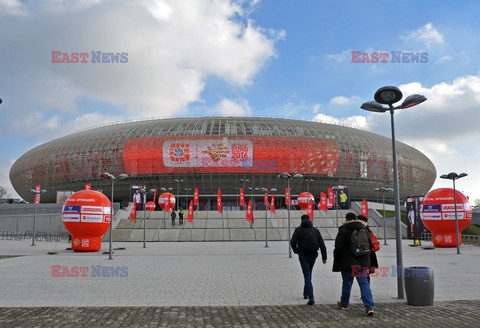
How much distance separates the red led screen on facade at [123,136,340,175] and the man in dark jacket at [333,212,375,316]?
6477cm

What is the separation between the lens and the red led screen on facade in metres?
73.7

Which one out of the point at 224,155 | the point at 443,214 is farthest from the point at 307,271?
the point at 224,155

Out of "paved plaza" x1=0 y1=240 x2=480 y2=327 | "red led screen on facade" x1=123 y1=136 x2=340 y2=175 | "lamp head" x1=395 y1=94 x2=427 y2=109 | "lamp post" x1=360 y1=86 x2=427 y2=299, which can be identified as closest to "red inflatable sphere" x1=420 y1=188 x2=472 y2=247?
"paved plaza" x1=0 y1=240 x2=480 y2=327

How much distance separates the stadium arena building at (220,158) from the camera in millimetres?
74250

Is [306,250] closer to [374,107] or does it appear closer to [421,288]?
[421,288]

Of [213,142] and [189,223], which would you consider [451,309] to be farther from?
[213,142]

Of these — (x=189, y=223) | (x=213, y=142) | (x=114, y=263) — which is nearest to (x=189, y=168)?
(x=213, y=142)

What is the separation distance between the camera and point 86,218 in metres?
24.8

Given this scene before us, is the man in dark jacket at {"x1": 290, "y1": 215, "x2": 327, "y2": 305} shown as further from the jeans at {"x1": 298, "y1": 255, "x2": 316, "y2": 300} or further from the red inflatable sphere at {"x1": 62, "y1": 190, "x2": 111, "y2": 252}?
the red inflatable sphere at {"x1": 62, "y1": 190, "x2": 111, "y2": 252}

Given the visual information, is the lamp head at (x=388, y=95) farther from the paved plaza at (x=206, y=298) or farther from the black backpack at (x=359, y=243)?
the paved plaza at (x=206, y=298)

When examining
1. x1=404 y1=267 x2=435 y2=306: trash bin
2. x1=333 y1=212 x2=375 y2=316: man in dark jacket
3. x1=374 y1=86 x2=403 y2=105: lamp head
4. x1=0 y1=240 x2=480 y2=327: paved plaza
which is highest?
x1=374 y1=86 x2=403 y2=105: lamp head

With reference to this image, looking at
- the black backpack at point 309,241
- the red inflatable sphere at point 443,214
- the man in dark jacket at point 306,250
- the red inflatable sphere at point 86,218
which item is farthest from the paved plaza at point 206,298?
the red inflatable sphere at point 443,214

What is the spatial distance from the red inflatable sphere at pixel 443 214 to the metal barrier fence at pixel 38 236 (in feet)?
93.8

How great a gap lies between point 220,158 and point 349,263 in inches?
2562
